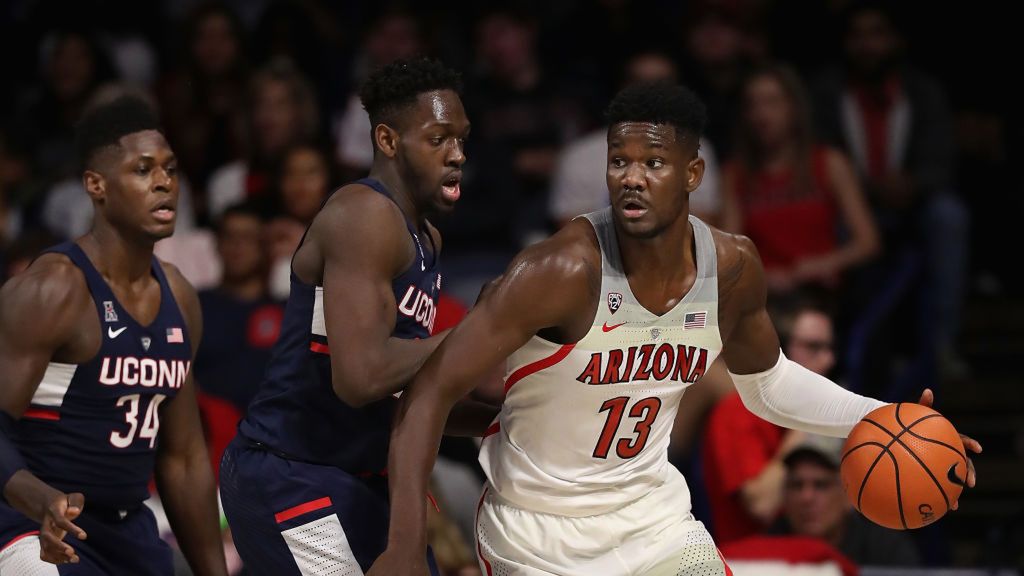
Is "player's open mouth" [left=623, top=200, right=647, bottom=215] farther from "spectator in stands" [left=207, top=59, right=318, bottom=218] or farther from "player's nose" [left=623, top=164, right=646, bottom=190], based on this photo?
"spectator in stands" [left=207, top=59, right=318, bottom=218]

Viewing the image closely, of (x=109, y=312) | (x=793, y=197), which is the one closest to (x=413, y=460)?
(x=109, y=312)

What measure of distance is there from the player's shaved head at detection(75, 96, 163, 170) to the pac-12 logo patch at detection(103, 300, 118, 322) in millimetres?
442

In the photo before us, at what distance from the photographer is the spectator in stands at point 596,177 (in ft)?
27.0

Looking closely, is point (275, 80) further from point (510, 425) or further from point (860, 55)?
point (510, 425)

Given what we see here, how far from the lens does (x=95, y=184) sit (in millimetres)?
4586

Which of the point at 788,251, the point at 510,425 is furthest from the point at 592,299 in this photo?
the point at 788,251

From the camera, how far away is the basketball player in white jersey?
394 cm

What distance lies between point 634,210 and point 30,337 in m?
1.77

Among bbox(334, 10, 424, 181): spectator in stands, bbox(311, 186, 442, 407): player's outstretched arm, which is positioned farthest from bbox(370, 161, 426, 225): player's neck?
bbox(334, 10, 424, 181): spectator in stands

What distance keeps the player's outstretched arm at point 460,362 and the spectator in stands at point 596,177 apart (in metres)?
4.15

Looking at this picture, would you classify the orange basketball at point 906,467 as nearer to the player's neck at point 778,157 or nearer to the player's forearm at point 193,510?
the player's forearm at point 193,510

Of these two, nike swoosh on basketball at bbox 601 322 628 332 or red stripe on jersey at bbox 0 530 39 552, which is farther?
red stripe on jersey at bbox 0 530 39 552

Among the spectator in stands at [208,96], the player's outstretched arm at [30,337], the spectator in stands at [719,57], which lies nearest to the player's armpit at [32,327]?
the player's outstretched arm at [30,337]

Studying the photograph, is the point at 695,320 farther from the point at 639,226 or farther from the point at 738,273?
the point at 639,226
